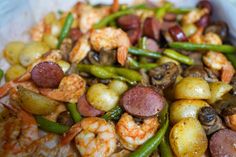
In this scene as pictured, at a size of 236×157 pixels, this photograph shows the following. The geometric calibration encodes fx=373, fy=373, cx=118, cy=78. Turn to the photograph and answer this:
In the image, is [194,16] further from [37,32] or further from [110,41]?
[37,32]

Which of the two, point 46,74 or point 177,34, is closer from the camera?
point 46,74

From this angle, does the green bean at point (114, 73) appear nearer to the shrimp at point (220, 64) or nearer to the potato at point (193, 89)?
the potato at point (193, 89)

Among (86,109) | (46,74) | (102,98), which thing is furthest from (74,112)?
(46,74)

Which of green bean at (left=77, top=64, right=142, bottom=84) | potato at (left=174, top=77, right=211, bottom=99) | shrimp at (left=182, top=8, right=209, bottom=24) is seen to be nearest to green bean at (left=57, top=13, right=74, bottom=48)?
green bean at (left=77, top=64, right=142, bottom=84)

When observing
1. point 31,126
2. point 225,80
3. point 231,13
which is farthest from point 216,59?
point 31,126

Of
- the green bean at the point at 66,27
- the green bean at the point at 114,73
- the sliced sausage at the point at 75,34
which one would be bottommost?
the green bean at the point at 114,73

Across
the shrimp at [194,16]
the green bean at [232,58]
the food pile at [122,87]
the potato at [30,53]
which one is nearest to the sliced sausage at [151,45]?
the food pile at [122,87]
